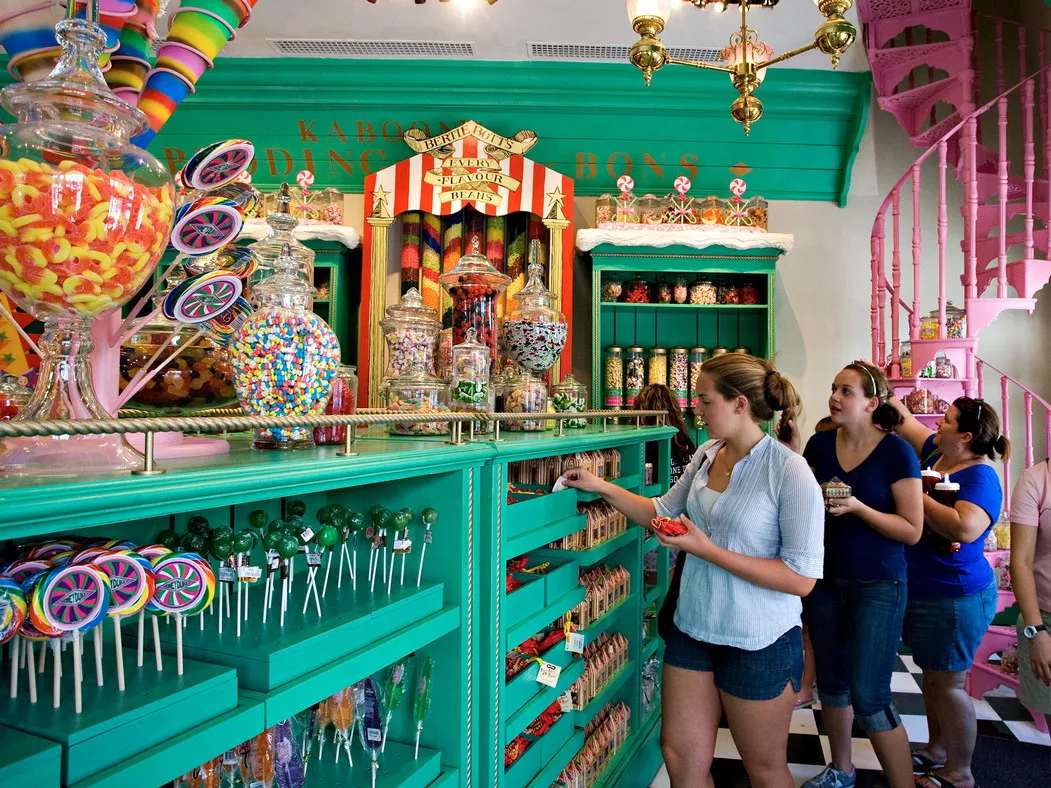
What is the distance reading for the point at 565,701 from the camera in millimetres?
2268

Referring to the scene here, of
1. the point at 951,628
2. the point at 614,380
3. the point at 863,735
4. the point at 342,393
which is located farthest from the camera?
the point at 614,380

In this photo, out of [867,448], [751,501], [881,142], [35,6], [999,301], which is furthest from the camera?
[881,142]

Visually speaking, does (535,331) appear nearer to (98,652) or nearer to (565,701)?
(565,701)

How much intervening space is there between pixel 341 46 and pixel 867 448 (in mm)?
4041

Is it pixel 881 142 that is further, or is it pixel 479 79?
pixel 881 142

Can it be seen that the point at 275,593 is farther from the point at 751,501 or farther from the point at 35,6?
the point at 751,501

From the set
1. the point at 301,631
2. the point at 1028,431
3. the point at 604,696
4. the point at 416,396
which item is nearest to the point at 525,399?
the point at 416,396

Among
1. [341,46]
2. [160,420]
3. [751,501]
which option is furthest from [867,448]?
[341,46]

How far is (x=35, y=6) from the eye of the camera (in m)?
1.06

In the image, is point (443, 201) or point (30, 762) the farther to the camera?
point (443, 201)

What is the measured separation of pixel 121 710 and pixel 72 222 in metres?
0.63

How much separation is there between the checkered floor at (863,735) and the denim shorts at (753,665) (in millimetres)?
1175

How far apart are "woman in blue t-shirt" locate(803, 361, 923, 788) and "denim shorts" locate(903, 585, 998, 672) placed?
39 centimetres

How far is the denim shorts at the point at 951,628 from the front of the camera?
9.04 ft
